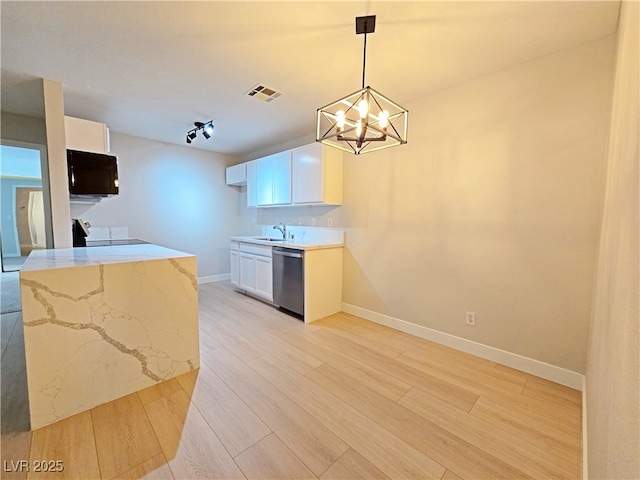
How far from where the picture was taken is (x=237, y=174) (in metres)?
5.09

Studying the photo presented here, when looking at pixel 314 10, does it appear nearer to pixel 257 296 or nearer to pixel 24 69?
pixel 24 69

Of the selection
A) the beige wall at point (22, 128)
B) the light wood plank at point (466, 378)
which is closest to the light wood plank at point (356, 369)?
the light wood plank at point (466, 378)

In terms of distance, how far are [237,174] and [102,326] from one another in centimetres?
377

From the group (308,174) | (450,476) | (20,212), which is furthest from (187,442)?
(20,212)

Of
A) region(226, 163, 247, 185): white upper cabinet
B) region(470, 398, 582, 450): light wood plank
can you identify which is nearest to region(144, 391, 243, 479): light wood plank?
region(470, 398, 582, 450): light wood plank

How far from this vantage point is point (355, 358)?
2.44 meters

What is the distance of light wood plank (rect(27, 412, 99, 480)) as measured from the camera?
4.30ft

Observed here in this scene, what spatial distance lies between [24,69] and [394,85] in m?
3.34

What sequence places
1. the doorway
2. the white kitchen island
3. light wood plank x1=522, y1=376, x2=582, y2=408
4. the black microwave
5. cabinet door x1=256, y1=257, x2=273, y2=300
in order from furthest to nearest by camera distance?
the doorway → cabinet door x1=256, y1=257, x2=273, y2=300 → the black microwave → light wood plank x1=522, y1=376, x2=582, y2=408 → the white kitchen island

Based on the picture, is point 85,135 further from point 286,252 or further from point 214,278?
point 214,278

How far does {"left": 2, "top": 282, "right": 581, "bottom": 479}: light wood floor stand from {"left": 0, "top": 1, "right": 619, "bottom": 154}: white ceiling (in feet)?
8.45

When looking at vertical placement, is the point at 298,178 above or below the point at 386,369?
above

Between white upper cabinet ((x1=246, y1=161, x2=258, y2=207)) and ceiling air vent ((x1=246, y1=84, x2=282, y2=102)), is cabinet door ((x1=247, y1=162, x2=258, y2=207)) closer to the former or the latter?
white upper cabinet ((x1=246, y1=161, x2=258, y2=207))

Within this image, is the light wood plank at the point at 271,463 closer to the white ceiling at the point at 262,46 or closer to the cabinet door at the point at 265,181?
the white ceiling at the point at 262,46
